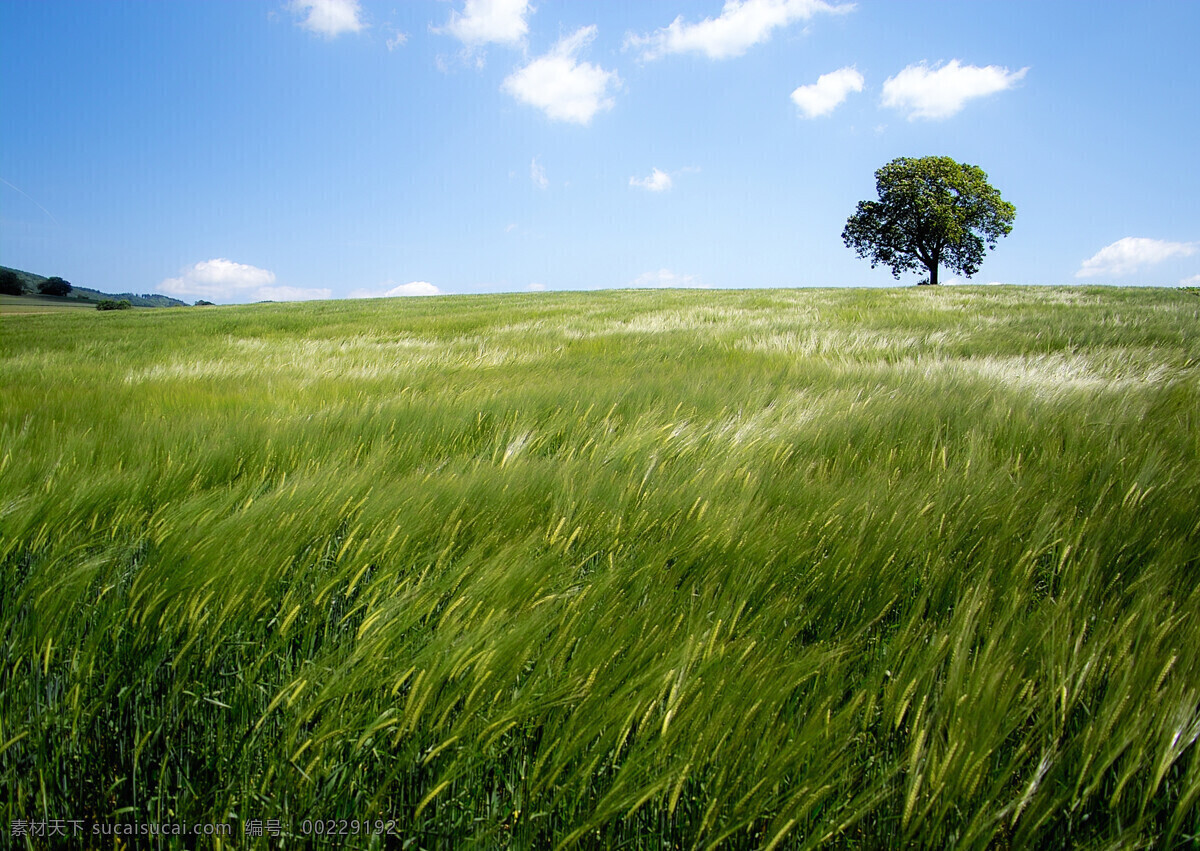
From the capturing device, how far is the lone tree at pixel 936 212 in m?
35.5

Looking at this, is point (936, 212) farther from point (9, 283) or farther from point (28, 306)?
point (9, 283)

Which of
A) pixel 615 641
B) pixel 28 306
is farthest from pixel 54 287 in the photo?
pixel 615 641

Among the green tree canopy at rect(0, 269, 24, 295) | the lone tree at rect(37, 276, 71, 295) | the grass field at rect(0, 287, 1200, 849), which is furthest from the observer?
the lone tree at rect(37, 276, 71, 295)

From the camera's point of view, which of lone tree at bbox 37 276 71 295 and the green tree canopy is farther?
lone tree at bbox 37 276 71 295

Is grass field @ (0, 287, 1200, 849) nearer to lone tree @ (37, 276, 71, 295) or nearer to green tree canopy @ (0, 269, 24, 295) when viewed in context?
green tree canopy @ (0, 269, 24, 295)

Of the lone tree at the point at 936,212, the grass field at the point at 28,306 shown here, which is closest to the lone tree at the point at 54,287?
the grass field at the point at 28,306

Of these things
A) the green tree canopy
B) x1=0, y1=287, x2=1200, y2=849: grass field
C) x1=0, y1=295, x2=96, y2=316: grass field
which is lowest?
x1=0, y1=287, x2=1200, y2=849: grass field

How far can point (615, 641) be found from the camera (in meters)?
0.71

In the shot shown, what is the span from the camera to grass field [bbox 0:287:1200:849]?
1.79 feet

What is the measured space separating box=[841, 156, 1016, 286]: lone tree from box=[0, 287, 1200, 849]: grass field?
142ft

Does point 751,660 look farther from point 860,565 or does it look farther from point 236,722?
point 236,722

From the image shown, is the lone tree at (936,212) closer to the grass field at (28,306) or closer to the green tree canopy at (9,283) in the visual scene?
the grass field at (28,306)

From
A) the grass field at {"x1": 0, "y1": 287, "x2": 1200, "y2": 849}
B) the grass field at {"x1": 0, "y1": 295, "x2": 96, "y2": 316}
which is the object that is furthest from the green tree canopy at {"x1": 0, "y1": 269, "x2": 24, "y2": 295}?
the grass field at {"x1": 0, "y1": 287, "x2": 1200, "y2": 849}

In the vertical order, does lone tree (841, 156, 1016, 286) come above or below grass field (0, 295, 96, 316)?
above
